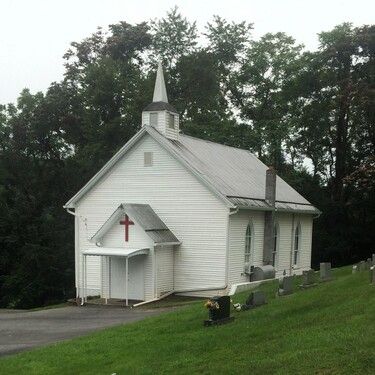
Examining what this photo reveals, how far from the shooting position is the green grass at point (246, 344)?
10.0 meters

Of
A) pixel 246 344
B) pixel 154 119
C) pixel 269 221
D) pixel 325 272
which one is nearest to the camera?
pixel 246 344

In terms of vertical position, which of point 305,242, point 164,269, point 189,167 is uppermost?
point 189,167

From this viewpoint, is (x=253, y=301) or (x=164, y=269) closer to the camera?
(x=253, y=301)

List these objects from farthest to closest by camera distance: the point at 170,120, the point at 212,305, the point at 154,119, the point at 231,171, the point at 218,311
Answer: the point at 231,171 → the point at 170,120 → the point at 154,119 → the point at 218,311 → the point at 212,305

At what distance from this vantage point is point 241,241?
89.2 feet

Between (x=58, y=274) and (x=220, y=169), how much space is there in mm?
17751

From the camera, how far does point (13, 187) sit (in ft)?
154

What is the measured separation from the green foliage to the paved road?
18534mm

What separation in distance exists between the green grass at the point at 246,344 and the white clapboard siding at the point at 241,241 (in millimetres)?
9158

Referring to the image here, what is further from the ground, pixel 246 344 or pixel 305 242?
pixel 246 344

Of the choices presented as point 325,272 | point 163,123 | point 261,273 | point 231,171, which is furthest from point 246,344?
point 231,171

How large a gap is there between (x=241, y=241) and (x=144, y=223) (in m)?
4.70

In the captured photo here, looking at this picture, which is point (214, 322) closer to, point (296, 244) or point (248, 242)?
point (248, 242)

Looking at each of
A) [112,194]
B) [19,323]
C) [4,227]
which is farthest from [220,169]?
[4,227]
